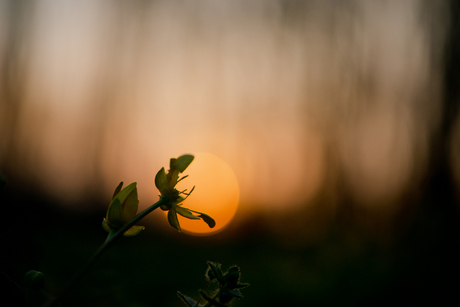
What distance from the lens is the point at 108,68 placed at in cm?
186

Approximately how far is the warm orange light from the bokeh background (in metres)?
0.06

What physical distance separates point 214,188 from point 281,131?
0.66 metres

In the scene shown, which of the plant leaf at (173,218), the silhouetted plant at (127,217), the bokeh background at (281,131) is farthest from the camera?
the bokeh background at (281,131)

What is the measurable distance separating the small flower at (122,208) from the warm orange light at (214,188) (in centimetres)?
184

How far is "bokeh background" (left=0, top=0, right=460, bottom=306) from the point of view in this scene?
158 cm

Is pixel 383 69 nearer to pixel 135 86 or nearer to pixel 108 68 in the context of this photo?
pixel 135 86

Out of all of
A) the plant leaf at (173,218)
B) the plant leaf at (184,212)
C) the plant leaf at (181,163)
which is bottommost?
the plant leaf at (173,218)

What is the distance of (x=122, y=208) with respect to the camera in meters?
0.28

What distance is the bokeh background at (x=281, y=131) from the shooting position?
158cm

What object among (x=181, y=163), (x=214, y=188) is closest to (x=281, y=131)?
(x=214, y=188)

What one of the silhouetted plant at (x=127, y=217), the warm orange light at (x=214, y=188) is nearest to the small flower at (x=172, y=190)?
the silhouetted plant at (x=127, y=217)

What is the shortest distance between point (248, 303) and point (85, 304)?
2.68ft

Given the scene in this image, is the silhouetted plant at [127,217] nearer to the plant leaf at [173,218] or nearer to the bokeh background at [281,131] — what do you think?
the plant leaf at [173,218]

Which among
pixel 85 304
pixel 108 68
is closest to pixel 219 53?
pixel 108 68
